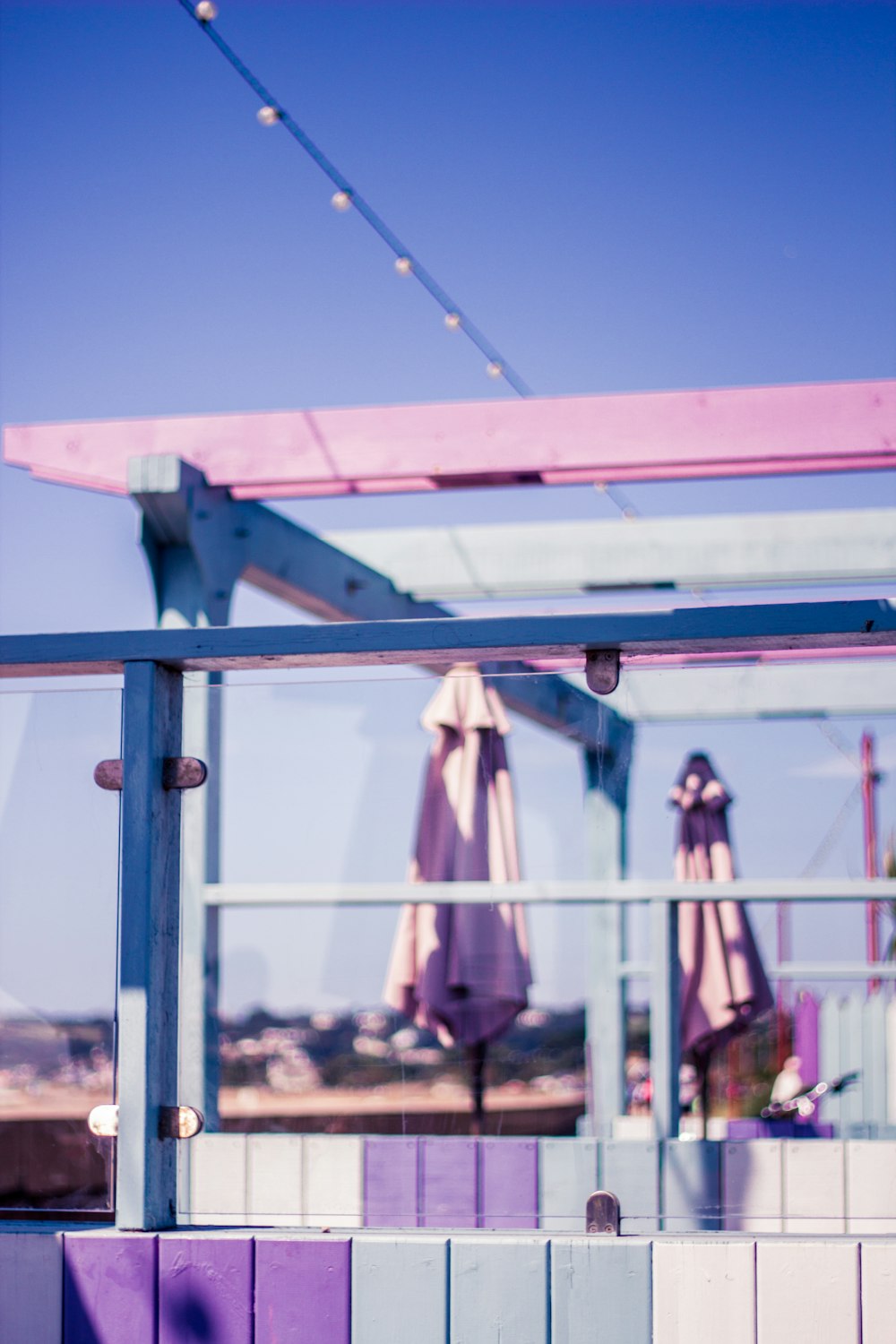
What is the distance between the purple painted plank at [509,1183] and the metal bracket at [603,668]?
72 cm

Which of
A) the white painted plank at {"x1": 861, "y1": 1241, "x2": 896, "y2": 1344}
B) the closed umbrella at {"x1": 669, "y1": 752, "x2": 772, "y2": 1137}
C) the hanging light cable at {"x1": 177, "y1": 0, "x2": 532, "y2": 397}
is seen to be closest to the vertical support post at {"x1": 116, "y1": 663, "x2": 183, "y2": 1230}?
the white painted plank at {"x1": 861, "y1": 1241, "x2": 896, "y2": 1344}

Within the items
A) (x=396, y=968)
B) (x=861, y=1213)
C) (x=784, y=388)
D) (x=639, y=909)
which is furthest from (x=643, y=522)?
(x=861, y=1213)

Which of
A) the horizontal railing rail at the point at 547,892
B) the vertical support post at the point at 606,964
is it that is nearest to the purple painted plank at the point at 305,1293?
the horizontal railing rail at the point at 547,892

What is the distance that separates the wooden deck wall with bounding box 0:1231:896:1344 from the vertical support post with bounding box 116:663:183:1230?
3.7 inches

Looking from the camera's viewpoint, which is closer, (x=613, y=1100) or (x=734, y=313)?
(x=613, y=1100)

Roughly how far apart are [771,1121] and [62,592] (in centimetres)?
337

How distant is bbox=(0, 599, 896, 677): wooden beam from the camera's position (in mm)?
2023

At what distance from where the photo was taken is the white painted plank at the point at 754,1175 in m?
2.47

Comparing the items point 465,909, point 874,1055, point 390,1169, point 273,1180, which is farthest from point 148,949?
point 874,1055

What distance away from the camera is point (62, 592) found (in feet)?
19.8

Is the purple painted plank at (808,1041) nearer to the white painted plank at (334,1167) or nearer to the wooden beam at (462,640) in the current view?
the white painted plank at (334,1167)

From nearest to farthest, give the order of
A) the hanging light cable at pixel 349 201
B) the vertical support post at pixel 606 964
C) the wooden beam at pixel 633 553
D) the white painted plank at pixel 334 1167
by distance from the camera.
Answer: the vertical support post at pixel 606 964, the white painted plank at pixel 334 1167, the hanging light cable at pixel 349 201, the wooden beam at pixel 633 553

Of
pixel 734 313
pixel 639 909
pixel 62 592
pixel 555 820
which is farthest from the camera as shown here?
pixel 734 313

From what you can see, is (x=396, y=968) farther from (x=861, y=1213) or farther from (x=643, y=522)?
(x=643, y=522)
